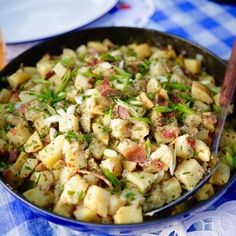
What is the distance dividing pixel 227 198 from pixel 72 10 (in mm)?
1467

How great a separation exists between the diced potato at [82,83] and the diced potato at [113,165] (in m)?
0.36

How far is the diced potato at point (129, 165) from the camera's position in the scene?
127 cm

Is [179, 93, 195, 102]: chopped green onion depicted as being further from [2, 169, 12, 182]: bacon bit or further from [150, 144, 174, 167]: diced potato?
[2, 169, 12, 182]: bacon bit

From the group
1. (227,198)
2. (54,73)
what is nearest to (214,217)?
(227,198)

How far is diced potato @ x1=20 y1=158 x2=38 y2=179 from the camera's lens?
1335 millimetres

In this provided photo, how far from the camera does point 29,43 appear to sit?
216cm

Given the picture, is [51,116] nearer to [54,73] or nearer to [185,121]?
[54,73]

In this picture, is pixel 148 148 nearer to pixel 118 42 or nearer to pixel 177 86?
pixel 177 86

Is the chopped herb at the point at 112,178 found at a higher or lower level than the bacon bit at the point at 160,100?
lower

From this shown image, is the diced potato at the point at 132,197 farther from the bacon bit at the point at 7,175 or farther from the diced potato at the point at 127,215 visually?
the bacon bit at the point at 7,175

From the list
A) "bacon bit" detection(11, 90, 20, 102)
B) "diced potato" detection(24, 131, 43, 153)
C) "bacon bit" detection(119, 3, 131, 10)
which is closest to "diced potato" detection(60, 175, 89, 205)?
"diced potato" detection(24, 131, 43, 153)

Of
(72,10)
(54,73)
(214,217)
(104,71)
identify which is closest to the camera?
(214,217)

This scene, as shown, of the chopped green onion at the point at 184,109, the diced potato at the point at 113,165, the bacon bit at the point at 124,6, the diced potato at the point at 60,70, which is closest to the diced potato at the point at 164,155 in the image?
the diced potato at the point at 113,165

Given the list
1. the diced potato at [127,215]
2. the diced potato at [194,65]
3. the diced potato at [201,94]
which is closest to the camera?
the diced potato at [127,215]
